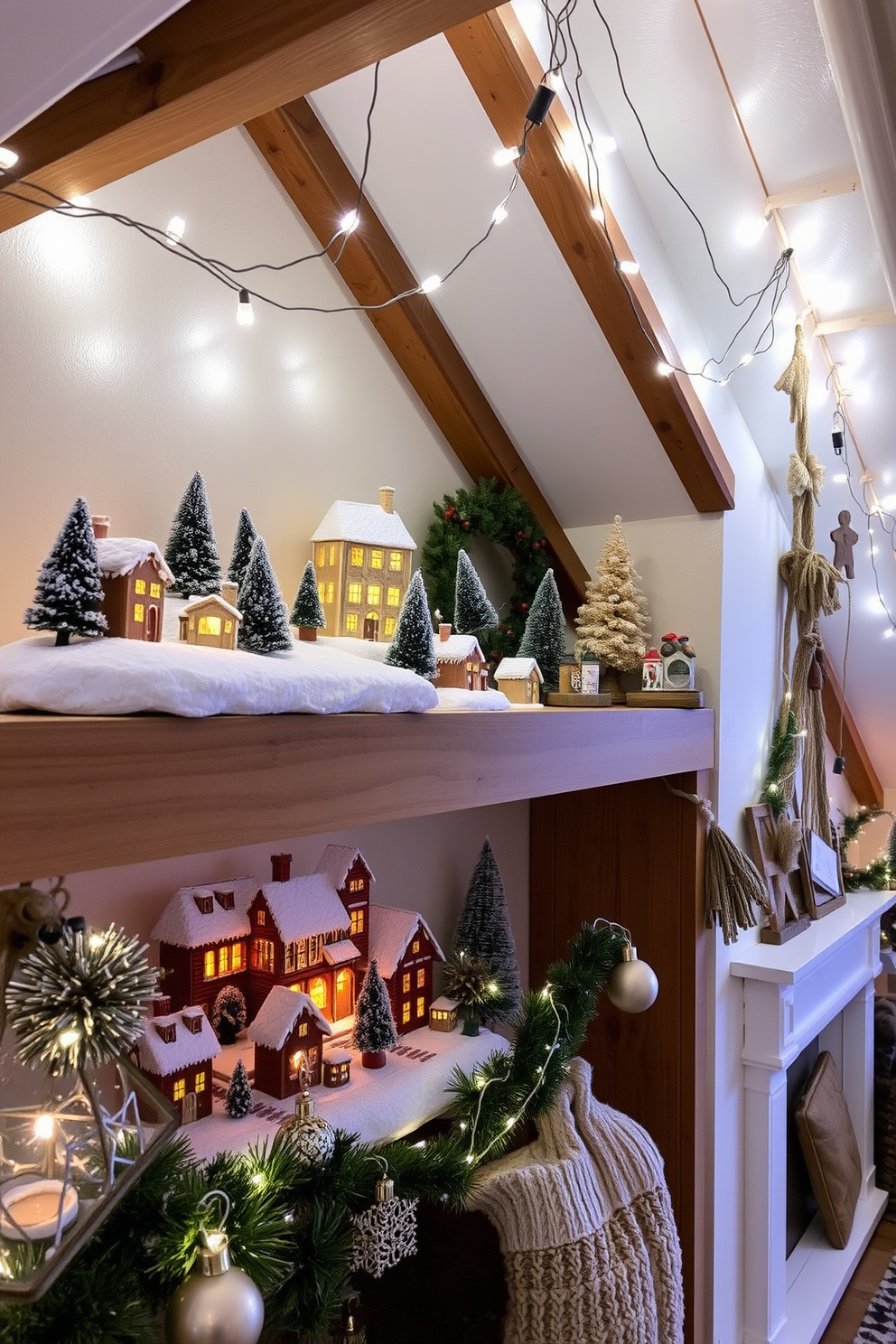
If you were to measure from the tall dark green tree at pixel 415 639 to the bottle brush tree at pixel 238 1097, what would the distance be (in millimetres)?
551

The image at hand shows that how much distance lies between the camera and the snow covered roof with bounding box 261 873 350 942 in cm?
128

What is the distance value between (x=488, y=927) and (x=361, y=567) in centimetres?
72

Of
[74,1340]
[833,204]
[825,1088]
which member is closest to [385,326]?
[833,204]

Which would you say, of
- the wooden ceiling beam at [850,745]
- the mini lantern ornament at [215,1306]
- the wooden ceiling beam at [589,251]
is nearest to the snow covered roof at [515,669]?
the wooden ceiling beam at [589,251]

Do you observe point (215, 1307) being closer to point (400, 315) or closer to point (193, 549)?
point (193, 549)

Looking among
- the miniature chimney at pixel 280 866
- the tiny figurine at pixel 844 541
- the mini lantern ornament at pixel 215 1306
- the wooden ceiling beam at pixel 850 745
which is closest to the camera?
the mini lantern ornament at pixel 215 1306

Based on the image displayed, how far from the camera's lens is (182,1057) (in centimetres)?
112

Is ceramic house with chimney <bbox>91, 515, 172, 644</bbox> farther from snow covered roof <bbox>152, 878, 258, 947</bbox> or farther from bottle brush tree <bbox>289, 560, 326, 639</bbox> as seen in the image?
snow covered roof <bbox>152, 878, 258, 947</bbox>

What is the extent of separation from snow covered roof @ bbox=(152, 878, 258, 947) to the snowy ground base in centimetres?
17

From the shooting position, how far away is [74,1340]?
0.74 metres

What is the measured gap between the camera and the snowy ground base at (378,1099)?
113 centimetres

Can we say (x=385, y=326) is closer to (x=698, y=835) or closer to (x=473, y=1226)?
(x=698, y=835)

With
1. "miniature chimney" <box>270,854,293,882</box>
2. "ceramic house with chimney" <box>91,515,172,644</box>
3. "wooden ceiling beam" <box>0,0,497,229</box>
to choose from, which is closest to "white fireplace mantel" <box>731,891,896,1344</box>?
"miniature chimney" <box>270,854,293,882</box>

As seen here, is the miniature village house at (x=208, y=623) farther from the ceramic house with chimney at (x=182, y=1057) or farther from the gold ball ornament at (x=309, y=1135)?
the gold ball ornament at (x=309, y=1135)
